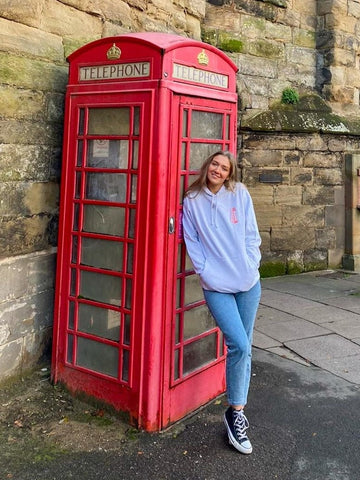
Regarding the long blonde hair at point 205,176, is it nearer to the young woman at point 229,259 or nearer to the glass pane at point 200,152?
the young woman at point 229,259

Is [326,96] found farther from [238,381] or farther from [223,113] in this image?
[238,381]

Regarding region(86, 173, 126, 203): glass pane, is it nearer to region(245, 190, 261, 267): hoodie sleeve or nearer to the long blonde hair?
the long blonde hair

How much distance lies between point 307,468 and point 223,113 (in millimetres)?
2359

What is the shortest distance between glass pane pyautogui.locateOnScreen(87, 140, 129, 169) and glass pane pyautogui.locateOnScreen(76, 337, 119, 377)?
1.24m

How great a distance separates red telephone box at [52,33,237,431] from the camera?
3.30 meters

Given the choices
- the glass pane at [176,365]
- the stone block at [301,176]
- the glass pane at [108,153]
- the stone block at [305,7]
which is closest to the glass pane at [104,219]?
the glass pane at [108,153]

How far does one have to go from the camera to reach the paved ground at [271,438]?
9.59ft

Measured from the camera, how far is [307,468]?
2.96 meters

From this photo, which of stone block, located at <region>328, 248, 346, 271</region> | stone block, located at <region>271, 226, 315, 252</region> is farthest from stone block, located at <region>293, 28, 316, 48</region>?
stone block, located at <region>328, 248, 346, 271</region>

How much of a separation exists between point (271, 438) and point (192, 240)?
4.42ft

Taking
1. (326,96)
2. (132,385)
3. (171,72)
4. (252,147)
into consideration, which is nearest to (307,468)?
(132,385)

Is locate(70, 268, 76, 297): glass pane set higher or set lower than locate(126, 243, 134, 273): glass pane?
lower

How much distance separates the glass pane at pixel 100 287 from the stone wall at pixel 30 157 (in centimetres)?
57

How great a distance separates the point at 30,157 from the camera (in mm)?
3967
